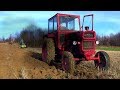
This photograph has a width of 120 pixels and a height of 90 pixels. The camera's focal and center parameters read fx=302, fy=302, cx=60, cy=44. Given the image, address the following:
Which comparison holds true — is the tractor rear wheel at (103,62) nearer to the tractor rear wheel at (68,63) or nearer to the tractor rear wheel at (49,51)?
Result: the tractor rear wheel at (68,63)

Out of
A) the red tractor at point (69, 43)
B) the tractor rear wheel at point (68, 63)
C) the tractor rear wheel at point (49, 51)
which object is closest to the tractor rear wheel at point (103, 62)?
the red tractor at point (69, 43)

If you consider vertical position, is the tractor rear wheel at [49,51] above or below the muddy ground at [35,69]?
above

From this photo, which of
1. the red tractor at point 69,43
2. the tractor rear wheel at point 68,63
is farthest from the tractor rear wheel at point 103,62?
the tractor rear wheel at point 68,63

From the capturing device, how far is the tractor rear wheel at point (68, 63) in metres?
8.92

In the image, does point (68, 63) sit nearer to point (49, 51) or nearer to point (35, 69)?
point (35, 69)

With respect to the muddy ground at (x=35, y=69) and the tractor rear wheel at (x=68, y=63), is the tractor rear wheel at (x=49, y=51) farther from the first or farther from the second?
the tractor rear wheel at (x=68, y=63)

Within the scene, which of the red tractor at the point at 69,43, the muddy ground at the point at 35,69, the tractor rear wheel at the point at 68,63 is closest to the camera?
the muddy ground at the point at 35,69

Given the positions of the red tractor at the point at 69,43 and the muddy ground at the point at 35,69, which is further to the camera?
the red tractor at the point at 69,43

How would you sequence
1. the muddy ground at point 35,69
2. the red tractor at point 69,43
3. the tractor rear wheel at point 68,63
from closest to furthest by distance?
the muddy ground at point 35,69, the tractor rear wheel at point 68,63, the red tractor at point 69,43

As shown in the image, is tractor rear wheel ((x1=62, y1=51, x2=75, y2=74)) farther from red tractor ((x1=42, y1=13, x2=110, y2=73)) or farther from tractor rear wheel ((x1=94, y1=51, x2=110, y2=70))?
tractor rear wheel ((x1=94, y1=51, x2=110, y2=70))

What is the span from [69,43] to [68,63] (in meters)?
1.23

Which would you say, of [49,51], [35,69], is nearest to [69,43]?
[49,51]
